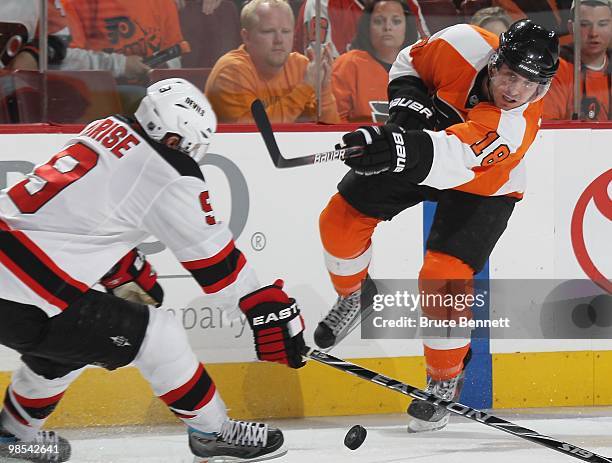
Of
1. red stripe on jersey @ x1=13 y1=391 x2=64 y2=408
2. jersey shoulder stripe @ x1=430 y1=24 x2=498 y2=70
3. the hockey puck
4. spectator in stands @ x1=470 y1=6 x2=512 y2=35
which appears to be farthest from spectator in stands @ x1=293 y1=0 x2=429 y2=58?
red stripe on jersey @ x1=13 y1=391 x2=64 y2=408

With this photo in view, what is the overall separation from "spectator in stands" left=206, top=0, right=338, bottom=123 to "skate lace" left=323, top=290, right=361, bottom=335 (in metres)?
0.65

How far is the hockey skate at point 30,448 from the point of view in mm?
2885

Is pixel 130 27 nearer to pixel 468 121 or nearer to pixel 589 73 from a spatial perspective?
pixel 468 121

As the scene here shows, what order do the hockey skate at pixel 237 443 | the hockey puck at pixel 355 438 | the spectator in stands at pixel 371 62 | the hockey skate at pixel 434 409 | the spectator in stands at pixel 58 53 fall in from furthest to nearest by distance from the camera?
the spectator in stands at pixel 371 62 → the spectator in stands at pixel 58 53 → the hockey skate at pixel 434 409 → the hockey puck at pixel 355 438 → the hockey skate at pixel 237 443

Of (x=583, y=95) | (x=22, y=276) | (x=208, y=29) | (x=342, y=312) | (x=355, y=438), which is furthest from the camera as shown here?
(x=583, y=95)

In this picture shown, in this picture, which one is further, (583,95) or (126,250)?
(583,95)

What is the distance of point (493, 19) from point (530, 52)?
90 cm

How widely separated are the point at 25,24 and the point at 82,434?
141cm

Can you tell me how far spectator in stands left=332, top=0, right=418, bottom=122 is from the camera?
3.78 m

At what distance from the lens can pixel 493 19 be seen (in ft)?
12.6

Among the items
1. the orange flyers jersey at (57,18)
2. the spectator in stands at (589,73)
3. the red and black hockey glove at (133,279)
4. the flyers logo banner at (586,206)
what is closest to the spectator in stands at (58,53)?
the orange flyers jersey at (57,18)

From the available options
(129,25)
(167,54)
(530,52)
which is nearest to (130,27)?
(129,25)

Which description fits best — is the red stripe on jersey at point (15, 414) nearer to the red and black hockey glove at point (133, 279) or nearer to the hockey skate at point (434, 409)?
the red and black hockey glove at point (133, 279)

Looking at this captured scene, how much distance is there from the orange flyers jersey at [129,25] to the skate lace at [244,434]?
147 cm
